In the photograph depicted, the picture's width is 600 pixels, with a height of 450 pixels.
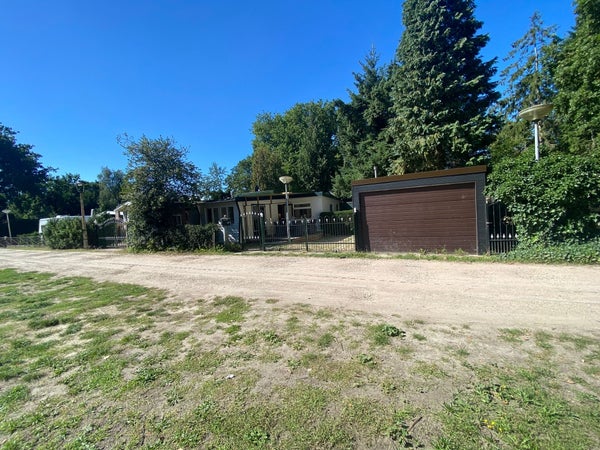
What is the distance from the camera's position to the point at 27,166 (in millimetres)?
34562

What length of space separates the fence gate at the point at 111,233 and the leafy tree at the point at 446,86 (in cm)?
1926

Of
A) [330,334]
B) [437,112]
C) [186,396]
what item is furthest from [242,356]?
[437,112]

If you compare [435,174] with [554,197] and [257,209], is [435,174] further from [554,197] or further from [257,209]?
[257,209]

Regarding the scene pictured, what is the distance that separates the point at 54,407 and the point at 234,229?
44.0 feet

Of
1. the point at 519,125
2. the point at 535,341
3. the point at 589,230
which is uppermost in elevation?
the point at 519,125

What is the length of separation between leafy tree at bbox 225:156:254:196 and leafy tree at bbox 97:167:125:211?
2276cm

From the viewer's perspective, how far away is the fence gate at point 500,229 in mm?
7984

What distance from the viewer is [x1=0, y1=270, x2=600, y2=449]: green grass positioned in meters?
1.90

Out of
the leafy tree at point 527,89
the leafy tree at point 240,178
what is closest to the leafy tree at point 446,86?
the leafy tree at point 527,89

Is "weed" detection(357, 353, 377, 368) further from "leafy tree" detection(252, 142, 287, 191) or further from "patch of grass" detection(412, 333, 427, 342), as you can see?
"leafy tree" detection(252, 142, 287, 191)

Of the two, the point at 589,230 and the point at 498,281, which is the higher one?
the point at 589,230

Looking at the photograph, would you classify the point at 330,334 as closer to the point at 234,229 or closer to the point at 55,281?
the point at 55,281

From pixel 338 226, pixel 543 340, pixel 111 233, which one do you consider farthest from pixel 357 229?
pixel 111 233

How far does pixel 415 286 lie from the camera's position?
17.8 feet
